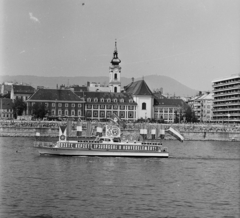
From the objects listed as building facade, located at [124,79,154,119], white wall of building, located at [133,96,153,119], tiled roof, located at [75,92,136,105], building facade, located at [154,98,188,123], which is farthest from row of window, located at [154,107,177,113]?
tiled roof, located at [75,92,136,105]

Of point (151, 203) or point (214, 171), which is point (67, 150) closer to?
point (214, 171)

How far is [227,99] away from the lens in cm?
16738

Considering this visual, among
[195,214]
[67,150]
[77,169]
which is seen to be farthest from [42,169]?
[195,214]

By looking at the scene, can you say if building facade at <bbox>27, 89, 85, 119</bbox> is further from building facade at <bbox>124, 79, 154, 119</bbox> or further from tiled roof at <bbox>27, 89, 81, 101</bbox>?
building facade at <bbox>124, 79, 154, 119</bbox>

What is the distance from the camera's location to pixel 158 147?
241 feet

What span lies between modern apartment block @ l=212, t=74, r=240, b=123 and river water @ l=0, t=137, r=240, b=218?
9509 centimetres

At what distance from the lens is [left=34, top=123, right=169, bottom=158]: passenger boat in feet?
236

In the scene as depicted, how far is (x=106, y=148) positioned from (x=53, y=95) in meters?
89.0

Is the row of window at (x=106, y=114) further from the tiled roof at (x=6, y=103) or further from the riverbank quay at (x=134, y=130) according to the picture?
the riverbank quay at (x=134, y=130)

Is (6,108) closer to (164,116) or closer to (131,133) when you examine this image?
(164,116)

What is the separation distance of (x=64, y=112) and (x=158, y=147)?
89.6 m

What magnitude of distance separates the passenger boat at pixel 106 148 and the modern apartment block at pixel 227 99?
3596 inches

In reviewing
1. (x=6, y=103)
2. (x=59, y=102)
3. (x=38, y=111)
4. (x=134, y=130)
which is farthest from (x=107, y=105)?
(x=134, y=130)

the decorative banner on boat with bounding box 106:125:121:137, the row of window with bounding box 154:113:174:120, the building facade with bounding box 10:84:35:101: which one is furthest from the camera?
the building facade with bounding box 10:84:35:101
